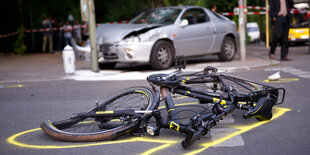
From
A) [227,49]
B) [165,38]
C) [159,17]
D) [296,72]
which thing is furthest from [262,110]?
[227,49]

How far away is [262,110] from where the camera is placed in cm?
541

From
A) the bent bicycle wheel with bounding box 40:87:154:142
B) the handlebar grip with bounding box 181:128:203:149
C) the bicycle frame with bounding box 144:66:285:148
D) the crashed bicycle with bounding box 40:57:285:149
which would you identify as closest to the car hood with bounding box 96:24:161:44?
the crashed bicycle with bounding box 40:57:285:149

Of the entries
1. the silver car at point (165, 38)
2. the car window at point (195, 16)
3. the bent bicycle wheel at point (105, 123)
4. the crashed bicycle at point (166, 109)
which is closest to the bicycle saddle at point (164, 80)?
the crashed bicycle at point (166, 109)

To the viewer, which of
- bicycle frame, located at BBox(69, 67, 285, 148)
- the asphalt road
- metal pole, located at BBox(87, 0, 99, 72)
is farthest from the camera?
metal pole, located at BBox(87, 0, 99, 72)

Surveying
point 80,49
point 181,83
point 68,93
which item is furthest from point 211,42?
point 181,83

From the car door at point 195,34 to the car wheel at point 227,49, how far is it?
0.65 meters

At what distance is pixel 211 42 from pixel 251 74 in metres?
2.85

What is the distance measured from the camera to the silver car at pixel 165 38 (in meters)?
11.5

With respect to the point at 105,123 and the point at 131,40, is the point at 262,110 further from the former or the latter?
the point at 131,40

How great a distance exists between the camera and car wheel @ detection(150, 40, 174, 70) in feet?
38.5

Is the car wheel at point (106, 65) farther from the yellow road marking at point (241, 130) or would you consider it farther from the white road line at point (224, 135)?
the white road line at point (224, 135)

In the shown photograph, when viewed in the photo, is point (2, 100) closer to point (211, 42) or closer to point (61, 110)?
point (61, 110)

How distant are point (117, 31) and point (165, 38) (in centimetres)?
132

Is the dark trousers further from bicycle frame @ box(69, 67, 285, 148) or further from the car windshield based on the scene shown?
bicycle frame @ box(69, 67, 285, 148)
